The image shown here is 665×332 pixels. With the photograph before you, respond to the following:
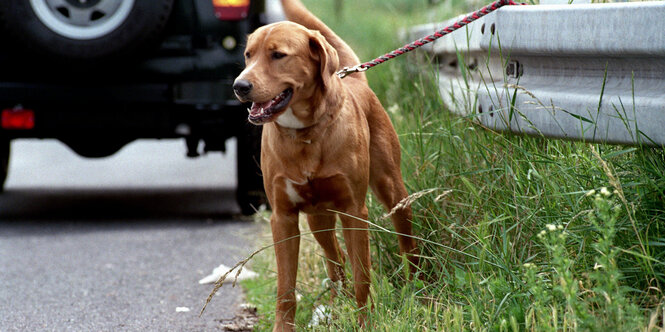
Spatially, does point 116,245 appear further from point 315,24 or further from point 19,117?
point 315,24

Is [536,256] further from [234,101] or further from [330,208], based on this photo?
[234,101]

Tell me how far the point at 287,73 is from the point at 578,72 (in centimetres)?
108

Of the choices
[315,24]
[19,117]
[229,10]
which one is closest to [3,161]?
[19,117]

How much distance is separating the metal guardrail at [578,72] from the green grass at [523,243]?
12 cm

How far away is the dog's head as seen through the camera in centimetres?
335

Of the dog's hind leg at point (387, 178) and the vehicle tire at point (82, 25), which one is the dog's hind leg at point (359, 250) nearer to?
the dog's hind leg at point (387, 178)

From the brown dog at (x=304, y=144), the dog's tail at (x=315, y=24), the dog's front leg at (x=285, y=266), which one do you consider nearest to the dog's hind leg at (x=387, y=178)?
the brown dog at (x=304, y=144)

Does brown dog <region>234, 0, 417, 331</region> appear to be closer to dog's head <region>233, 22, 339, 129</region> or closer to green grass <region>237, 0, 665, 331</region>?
dog's head <region>233, 22, 339, 129</region>

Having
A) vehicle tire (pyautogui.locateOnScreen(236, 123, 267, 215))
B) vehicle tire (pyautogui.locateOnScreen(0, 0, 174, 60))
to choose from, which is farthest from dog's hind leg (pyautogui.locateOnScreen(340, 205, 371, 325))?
vehicle tire (pyautogui.locateOnScreen(236, 123, 267, 215))

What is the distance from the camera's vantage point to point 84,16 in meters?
5.73


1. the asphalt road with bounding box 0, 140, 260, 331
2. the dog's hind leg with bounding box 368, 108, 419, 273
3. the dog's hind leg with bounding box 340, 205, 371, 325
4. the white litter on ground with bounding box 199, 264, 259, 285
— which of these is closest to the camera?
the dog's hind leg with bounding box 340, 205, 371, 325

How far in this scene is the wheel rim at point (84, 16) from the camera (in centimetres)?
568

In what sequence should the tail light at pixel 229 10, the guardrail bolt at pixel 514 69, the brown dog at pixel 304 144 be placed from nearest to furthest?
the brown dog at pixel 304 144 < the guardrail bolt at pixel 514 69 < the tail light at pixel 229 10

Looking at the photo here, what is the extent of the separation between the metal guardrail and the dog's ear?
65 cm
